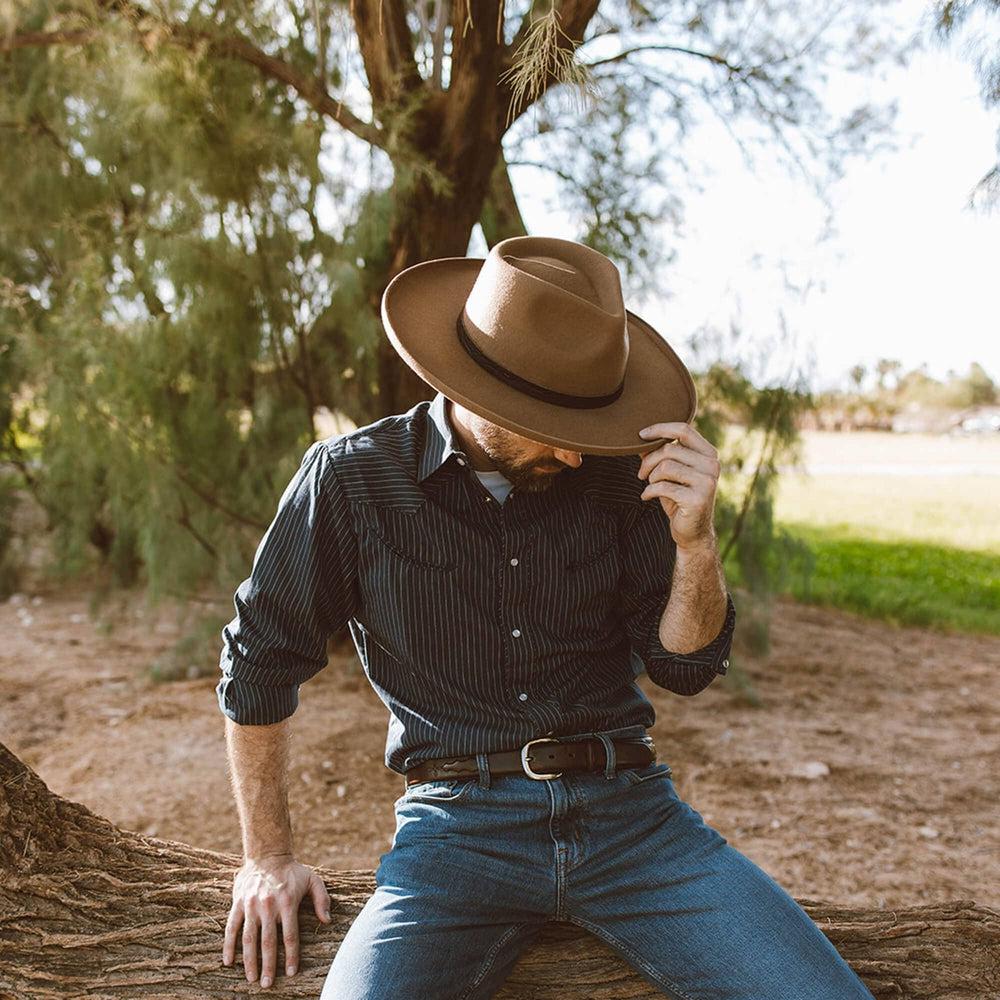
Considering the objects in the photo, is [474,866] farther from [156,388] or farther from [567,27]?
[156,388]

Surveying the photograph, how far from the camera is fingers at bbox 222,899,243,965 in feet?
5.61

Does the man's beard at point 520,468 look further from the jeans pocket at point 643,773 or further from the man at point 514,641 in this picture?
the jeans pocket at point 643,773

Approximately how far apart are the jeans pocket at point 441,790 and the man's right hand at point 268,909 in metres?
0.24

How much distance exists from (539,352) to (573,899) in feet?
3.09

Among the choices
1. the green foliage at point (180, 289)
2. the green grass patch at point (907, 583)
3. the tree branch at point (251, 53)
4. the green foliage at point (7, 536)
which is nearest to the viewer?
the tree branch at point (251, 53)

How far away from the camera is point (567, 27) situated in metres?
2.77

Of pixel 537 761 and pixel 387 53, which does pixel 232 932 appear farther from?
pixel 387 53

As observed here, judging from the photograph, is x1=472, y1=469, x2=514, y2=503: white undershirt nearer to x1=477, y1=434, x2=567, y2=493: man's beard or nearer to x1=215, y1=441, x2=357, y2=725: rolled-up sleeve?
x1=477, y1=434, x2=567, y2=493: man's beard

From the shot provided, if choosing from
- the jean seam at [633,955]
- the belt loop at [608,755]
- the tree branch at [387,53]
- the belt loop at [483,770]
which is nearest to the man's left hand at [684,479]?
the belt loop at [608,755]

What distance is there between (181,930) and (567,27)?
244 cm

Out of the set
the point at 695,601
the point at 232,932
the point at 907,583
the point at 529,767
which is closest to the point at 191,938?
the point at 232,932

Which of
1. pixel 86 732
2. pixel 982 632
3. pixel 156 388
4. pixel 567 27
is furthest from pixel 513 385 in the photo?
pixel 982 632

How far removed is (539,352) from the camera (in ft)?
5.57

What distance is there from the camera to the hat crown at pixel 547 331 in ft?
5.57
